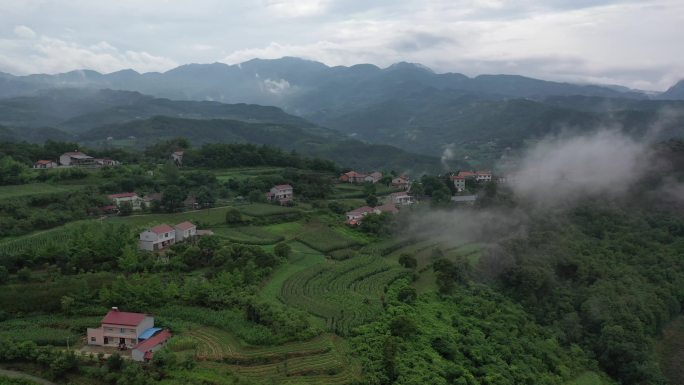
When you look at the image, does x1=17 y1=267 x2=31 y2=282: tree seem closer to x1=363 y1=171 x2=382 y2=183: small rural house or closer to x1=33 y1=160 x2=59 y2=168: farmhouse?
x1=33 y1=160 x2=59 y2=168: farmhouse

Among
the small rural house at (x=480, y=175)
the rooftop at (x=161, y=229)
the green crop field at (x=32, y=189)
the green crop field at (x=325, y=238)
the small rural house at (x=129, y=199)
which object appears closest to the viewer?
the rooftop at (x=161, y=229)

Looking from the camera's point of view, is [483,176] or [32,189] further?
[483,176]

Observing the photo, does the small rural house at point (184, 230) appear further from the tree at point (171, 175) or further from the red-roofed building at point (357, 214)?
the tree at point (171, 175)

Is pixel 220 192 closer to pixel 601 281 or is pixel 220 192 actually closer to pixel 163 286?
pixel 163 286

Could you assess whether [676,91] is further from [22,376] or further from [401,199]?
[22,376]

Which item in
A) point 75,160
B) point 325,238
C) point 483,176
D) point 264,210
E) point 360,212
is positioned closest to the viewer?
point 325,238

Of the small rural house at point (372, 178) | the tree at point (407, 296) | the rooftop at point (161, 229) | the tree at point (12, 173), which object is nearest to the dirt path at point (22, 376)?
the rooftop at point (161, 229)

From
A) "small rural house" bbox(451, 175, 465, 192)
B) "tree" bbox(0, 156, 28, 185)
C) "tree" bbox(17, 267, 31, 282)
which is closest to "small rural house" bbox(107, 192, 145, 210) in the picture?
"tree" bbox(0, 156, 28, 185)

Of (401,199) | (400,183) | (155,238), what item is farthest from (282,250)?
(400,183)
